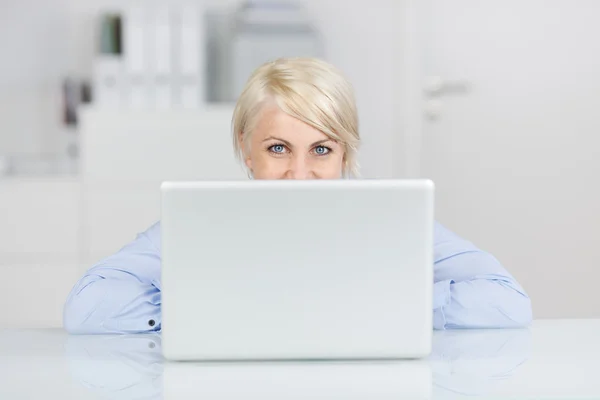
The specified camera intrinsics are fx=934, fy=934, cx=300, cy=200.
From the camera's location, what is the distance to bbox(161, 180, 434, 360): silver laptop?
959 millimetres

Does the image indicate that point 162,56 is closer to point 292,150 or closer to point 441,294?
point 292,150

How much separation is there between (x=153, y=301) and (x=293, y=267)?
51cm

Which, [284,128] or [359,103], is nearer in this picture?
[284,128]

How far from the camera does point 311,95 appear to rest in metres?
1.72

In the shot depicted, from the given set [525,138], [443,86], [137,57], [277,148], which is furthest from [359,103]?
[277,148]

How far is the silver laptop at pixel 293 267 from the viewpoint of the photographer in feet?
3.15

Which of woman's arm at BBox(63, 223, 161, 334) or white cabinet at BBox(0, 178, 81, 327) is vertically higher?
woman's arm at BBox(63, 223, 161, 334)

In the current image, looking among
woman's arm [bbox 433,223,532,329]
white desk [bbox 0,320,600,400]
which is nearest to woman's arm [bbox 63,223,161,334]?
white desk [bbox 0,320,600,400]

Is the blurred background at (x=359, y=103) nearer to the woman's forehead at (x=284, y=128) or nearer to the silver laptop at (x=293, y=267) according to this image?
the woman's forehead at (x=284, y=128)

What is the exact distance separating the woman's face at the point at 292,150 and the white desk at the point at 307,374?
658mm

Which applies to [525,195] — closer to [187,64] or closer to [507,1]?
[507,1]

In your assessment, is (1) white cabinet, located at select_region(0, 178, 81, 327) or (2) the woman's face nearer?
(2) the woman's face

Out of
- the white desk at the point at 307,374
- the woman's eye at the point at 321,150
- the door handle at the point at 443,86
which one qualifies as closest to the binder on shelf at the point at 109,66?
the door handle at the point at 443,86

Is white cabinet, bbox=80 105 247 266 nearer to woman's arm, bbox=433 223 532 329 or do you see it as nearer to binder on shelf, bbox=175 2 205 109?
binder on shelf, bbox=175 2 205 109
